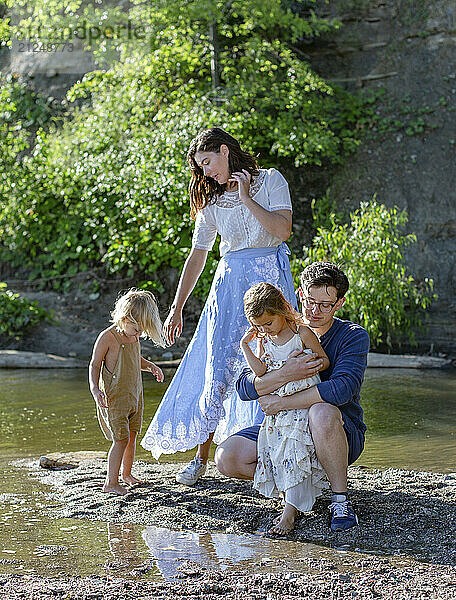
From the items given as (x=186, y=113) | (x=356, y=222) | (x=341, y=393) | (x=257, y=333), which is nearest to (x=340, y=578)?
(x=341, y=393)

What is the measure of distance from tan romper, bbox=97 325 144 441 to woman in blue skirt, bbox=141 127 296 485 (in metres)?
0.15

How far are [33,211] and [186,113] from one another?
130 inches

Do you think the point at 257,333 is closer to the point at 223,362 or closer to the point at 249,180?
the point at 223,362

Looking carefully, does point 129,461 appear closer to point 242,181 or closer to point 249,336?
point 249,336

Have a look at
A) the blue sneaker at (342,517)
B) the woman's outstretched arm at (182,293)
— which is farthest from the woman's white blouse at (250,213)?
the blue sneaker at (342,517)

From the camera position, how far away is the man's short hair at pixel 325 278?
11.1 ft

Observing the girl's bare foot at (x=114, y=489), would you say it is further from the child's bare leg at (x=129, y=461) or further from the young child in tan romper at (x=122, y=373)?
the child's bare leg at (x=129, y=461)

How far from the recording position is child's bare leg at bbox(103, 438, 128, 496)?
3799 millimetres

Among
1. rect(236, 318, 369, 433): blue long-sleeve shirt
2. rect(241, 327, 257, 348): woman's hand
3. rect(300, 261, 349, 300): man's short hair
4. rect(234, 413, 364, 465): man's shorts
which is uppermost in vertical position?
rect(300, 261, 349, 300): man's short hair

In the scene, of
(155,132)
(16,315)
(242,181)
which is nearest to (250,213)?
(242,181)

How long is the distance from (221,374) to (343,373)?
78cm

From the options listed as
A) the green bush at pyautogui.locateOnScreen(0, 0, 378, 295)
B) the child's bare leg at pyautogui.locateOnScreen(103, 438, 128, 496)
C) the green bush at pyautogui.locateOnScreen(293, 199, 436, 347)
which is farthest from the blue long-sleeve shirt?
the green bush at pyautogui.locateOnScreen(0, 0, 378, 295)

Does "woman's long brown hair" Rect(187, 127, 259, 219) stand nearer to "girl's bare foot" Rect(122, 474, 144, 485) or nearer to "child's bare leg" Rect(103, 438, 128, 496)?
"child's bare leg" Rect(103, 438, 128, 496)

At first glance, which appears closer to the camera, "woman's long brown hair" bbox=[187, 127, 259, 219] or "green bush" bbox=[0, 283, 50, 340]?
"woman's long brown hair" bbox=[187, 127, 259, 219]
